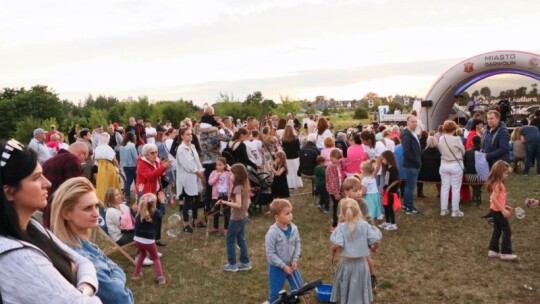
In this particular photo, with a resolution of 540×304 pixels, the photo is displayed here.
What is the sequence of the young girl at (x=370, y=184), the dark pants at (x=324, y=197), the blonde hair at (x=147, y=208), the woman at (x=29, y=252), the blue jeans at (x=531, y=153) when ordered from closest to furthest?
the woman at (x=29, y=252)
the blonde hair at (x=147, y=208)
the young girl at (x=370, y=184)
the dark pants at (x=324, y=197)
the blue jeans at (x=531, y=153)

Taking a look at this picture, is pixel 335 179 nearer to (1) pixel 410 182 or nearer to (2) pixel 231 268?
(1) pixel 410 182

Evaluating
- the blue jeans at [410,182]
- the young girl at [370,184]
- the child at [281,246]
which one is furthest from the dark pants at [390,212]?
the child at [281,246]

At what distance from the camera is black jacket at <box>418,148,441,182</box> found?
9773 millimetres

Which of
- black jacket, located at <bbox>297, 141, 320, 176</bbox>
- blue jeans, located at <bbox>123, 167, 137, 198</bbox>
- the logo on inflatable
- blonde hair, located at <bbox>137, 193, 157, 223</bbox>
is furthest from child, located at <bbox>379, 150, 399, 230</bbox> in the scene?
the logo on inflatable

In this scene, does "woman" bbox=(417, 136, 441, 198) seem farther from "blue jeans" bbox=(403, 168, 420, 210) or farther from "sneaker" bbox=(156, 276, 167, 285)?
"sneaker" bbox=(156, 276, 167, 285)

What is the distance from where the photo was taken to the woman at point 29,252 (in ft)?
4.81

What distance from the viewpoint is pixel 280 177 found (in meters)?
9.23

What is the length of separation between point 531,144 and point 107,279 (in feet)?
44.1

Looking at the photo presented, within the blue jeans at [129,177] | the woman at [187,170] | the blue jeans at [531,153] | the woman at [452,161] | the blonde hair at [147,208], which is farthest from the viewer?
the blue jeans at [531,153]

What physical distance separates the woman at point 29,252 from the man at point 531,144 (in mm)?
13616

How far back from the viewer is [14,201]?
1.68 metres

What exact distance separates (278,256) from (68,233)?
9.00 ft

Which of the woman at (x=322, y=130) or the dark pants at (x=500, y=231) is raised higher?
the woman at (x=322, y=130)

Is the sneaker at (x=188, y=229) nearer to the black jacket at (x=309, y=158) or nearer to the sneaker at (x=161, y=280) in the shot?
the sneaker at (x=161, y=280)
